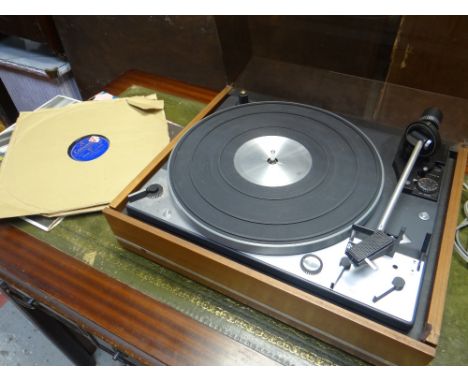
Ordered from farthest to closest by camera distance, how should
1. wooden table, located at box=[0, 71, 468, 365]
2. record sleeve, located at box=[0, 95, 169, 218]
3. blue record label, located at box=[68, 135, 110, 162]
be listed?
1. blue record label, located at box=[68, 135, 110, 162]
2. record sleeve, located at box=[0, 95, 169, 218]
3. wooden table, located at box=[0, 71, 468, 365]

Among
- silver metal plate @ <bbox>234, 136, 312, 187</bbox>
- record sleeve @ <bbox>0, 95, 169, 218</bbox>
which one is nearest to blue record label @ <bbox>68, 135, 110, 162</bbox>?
record sleeve @ <bbox>0, 95, 169, 218</bbox>

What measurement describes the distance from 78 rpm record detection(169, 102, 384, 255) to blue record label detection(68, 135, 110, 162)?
11.9 inches

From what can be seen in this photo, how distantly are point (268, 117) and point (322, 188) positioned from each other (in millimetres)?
258

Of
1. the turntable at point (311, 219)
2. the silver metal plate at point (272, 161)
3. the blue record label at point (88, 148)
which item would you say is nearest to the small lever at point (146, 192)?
the turntable at point (311, 219)

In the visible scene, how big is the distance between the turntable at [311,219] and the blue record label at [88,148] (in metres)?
0.27

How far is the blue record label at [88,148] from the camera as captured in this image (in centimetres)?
99

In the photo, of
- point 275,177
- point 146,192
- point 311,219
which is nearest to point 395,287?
point 311,219

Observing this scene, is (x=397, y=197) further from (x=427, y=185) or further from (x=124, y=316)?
(x=124, y=316)

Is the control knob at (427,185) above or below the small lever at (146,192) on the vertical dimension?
above

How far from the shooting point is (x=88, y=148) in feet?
3.33

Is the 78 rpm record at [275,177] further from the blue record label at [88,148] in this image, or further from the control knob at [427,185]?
the blue record label at [88,148]

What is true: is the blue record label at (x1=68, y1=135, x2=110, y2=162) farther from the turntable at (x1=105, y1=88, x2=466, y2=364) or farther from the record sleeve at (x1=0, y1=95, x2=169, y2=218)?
the turntable at (x1=105, y1=88, x2=466, y2=364)

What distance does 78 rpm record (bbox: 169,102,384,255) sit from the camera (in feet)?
2.13

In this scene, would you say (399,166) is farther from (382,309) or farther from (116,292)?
(116,292)
